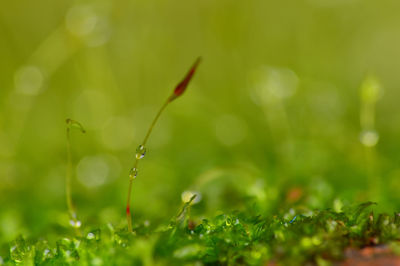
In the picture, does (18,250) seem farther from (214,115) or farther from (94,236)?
→ (214,115)

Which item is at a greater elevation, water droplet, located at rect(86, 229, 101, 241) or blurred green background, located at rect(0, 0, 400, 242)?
blurred green background, located at rect(0, 0, 400, 242)

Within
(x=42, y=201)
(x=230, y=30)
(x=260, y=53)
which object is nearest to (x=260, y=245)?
(x=42, y=201)

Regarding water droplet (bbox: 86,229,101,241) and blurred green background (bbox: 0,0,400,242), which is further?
blurred green background (bbox: 0,0,400,242)

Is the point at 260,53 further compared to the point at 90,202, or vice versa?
the point at 260,53

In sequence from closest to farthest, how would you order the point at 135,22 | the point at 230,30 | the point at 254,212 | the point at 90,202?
the point at 254,212 → the point at 90,202 → the point at 230,30 → the point at 135,22

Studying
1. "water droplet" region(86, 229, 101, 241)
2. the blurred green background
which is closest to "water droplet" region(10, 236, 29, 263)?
"water droplet" region(86, 229, 101, 241)

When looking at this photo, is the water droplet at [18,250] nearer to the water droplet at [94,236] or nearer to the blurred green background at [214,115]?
the water droplet at [94,236]

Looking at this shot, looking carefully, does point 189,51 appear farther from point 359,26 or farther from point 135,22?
point 359,26

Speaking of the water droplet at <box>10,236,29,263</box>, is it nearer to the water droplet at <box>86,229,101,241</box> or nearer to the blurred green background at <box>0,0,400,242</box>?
the water droplet at <box>86,229,101,241</box>

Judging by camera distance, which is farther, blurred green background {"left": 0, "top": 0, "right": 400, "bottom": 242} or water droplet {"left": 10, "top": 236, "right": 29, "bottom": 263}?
blurred green background {"left": 0, "top": 0, "right": 400, "bottom": 242}
